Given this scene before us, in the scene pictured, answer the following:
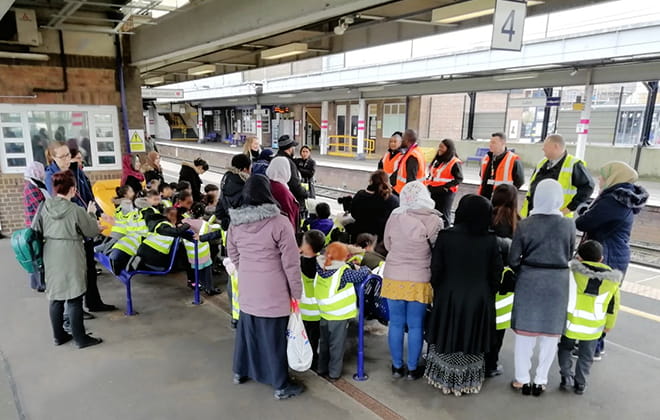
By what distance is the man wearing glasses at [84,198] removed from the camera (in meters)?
4.58

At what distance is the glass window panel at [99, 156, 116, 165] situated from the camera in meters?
7.99

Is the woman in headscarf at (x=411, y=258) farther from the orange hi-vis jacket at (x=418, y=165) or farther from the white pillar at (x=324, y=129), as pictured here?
the white pillar at (x=324, y=129)

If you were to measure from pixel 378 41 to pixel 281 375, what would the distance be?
6.30 m

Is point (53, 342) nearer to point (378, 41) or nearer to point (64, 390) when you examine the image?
point (64, 390)

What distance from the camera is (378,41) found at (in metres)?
7.79

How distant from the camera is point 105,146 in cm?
798

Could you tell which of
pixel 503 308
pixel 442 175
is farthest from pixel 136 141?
pixel 503 308

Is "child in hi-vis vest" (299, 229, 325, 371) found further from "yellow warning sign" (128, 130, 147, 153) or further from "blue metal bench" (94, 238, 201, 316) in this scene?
"yellow warning sign" (128, 130, 147, 153)

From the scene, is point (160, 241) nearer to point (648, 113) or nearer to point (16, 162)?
point (16, 162)

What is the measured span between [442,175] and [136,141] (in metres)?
5.62

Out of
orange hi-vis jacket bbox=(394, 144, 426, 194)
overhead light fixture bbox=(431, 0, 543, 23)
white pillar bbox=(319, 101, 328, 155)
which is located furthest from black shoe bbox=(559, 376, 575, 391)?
white pillar bbox=(319, 101, 328, 155)

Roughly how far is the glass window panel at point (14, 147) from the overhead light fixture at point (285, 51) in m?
4.82

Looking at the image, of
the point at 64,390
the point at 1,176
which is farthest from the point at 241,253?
the point at 1,176

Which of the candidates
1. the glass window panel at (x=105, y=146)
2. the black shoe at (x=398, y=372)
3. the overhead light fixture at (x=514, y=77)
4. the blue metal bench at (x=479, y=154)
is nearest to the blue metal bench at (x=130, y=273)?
the black shoe at (x=398, y=372)
